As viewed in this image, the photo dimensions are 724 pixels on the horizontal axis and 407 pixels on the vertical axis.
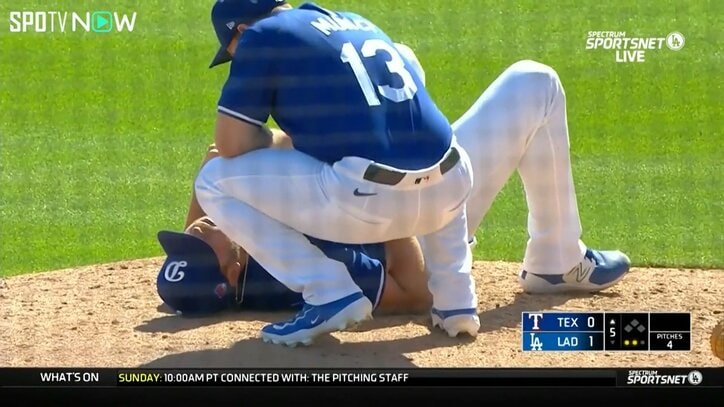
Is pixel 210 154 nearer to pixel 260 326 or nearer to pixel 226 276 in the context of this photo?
pixel 226 276

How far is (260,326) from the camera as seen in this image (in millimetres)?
A: 3369

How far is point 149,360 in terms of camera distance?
3.11m

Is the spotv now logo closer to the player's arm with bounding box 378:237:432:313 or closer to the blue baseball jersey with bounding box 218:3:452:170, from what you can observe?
the blue baseball jersey with bounding box 218:3:452:170

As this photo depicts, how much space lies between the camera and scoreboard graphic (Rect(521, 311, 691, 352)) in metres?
3.04

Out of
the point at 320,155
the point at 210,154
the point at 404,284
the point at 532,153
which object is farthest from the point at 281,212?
the point at 532,153

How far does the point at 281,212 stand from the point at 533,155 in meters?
0.78

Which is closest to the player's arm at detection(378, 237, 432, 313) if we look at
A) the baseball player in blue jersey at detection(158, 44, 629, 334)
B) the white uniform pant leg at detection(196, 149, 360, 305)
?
the baseball player in blue jersey at detection(158, 44, 629, 334)

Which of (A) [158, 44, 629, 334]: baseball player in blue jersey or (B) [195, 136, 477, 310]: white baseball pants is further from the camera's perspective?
(A) [158, 44, 629, 334]: baseball player in blue jersey

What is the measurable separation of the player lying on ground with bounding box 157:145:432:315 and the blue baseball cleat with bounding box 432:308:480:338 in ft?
0.68

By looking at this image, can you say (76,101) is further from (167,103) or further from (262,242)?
(262,242)

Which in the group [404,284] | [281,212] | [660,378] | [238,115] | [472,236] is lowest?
[660,378]

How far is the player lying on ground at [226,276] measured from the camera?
3412 millimetres

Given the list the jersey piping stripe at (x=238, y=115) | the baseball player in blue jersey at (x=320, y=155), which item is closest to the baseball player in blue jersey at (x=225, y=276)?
the baseball player in blue jersey at (x=320, y=155)

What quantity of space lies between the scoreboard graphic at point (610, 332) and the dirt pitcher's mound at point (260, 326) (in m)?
0.03
